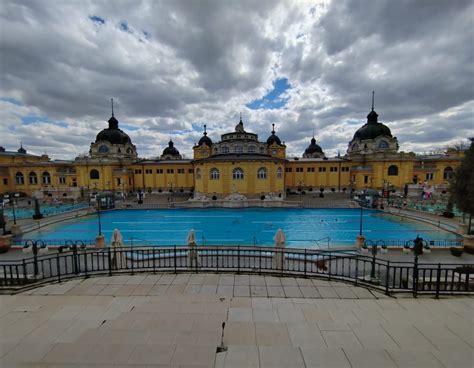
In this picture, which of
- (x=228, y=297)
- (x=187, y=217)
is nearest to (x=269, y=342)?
(x=228, y=297)

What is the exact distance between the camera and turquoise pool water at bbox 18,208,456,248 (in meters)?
18.3

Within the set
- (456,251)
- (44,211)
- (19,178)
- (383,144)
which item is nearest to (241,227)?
(456,251)

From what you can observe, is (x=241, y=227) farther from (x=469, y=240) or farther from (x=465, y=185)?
(x=465, y=185)

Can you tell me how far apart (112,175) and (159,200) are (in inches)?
529

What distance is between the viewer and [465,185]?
15.3 meters

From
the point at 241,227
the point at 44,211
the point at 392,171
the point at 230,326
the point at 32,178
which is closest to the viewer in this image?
the point at 230,326

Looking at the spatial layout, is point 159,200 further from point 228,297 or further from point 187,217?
point 228,297

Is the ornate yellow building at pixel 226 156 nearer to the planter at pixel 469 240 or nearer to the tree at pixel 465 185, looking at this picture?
the tree at pixel 465 185

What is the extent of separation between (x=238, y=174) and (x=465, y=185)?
1027 inches

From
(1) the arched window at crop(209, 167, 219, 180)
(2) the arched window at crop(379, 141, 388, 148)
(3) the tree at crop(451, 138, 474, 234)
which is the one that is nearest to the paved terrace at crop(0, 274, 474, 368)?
(3) the tree at crop(451, 138, 474, 234)

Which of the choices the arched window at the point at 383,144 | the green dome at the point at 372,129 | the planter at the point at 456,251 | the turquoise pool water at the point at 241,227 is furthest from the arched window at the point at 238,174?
the arched window at the point at 383,144

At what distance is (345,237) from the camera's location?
1861 centimetres

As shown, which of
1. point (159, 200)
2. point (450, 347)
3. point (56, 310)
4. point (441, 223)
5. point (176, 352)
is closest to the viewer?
point (176, 352)

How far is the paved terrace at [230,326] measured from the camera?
11.6ft
